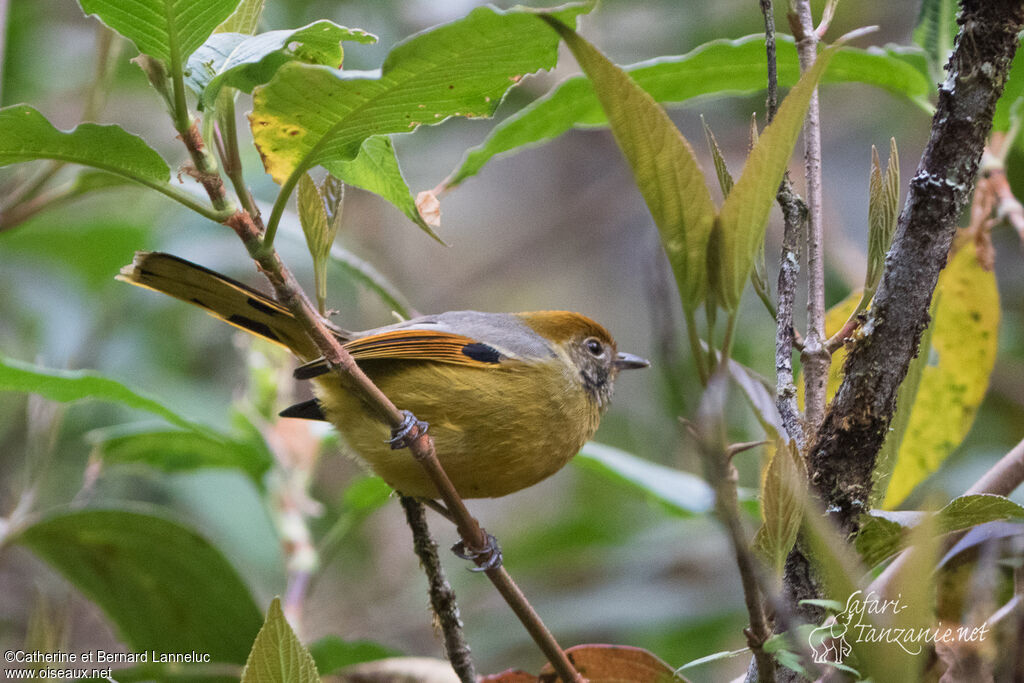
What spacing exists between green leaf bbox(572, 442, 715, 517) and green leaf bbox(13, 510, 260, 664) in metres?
1.03

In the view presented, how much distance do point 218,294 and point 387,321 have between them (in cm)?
304

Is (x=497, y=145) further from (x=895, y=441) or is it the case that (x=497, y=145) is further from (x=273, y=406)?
A: (x=273, y=406)

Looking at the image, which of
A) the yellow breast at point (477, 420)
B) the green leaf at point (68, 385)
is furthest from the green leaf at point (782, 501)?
the green leaf at point (68, 385)

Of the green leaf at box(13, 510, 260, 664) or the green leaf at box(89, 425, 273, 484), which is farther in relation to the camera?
the green leaf at box(89, 425, 273, 484)

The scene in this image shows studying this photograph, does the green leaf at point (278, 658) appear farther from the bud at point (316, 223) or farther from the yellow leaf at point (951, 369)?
the yellow leaf at point (951, 369)

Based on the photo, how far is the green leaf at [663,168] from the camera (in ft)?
3.12

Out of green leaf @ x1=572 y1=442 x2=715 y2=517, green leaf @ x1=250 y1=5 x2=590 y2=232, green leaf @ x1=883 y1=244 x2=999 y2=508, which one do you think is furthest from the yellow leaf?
green leaf @ x1=250 y1=5 x2=590 y2=232

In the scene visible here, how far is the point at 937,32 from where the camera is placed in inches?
76.1

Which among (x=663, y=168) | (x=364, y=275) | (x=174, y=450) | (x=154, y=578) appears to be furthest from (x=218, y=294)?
(x=663, y=168)

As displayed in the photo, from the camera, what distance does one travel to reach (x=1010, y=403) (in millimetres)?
3990

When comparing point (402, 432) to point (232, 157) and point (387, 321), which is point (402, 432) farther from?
point (387, 321)

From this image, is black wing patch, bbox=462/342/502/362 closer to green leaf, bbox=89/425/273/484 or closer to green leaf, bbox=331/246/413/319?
green leaf, bbox=331/246/413/319

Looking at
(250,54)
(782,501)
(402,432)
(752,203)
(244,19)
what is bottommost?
(782,501)

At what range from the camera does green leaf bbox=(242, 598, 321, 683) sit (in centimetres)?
121
